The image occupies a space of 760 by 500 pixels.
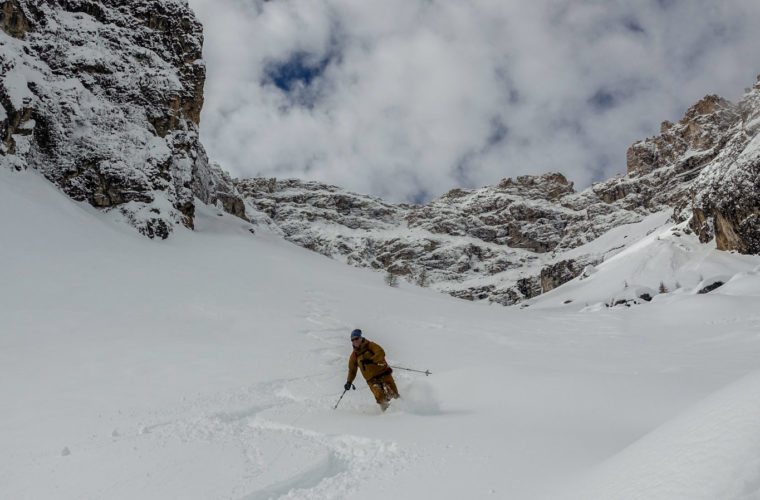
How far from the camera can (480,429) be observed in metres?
5.80

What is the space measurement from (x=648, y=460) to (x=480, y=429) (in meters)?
3.20

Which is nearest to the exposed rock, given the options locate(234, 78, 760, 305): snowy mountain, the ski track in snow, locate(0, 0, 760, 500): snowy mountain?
locate(0, 0, 760, 500): snowy mountain

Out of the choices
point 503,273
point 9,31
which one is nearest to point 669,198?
point 503,273

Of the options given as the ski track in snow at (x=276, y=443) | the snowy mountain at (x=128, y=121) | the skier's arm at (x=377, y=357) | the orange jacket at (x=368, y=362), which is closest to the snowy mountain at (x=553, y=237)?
the snowy mountain at (x=128, y=121)

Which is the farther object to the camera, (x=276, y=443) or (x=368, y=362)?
(x=368, y=362)

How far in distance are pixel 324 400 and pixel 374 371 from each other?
1108mm

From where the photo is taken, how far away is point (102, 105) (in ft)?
131

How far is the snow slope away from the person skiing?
1.38 feet

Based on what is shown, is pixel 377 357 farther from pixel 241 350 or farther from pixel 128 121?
pixel 128 121

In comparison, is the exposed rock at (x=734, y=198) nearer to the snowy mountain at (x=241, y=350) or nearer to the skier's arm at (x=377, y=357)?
the snowy mountain at (x=241, y=350)

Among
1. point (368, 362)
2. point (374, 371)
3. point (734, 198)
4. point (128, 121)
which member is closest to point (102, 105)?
point (128, 121)

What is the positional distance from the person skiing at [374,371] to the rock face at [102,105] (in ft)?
108

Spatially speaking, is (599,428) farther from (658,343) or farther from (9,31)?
(9,31)

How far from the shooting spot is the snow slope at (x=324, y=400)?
3904mm
